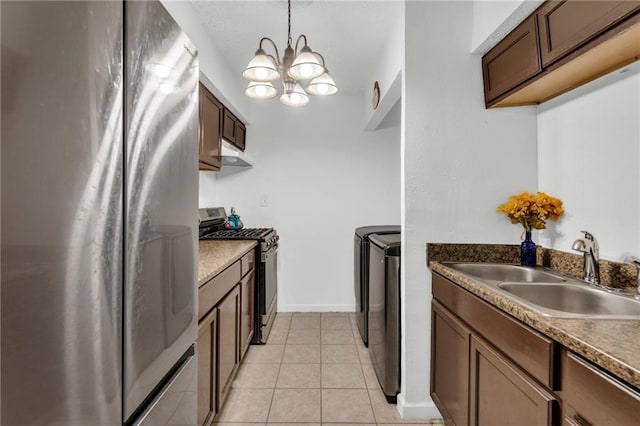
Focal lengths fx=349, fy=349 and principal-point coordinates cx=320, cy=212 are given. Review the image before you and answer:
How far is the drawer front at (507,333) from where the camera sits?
3.33 feet

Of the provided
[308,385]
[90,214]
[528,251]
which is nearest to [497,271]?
[528,251]

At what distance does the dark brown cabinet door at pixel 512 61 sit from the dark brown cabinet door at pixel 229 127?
2.08 m

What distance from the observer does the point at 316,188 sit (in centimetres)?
392

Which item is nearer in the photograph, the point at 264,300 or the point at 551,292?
the point at 551,292

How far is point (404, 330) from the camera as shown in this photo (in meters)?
1.99

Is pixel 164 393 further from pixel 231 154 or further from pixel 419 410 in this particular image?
pixel 231 154

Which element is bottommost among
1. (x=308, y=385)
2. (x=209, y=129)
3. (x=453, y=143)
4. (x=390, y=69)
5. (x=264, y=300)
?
(x=308, y=385)

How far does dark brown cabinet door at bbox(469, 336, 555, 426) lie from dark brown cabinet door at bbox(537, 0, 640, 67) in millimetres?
1190

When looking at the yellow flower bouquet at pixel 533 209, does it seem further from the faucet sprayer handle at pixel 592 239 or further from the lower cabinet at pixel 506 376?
the lower cabinet at pixel 506 376

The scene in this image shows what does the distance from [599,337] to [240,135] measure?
10.9 ft

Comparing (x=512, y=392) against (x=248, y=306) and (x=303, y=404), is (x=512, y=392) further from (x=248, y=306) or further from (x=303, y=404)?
(x=248, y=306)

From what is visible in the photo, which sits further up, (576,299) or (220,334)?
(576,299)

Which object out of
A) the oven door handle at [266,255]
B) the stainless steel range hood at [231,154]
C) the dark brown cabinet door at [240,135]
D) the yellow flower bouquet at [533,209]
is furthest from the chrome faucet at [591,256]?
the dark brown cabinet door at [240,135]

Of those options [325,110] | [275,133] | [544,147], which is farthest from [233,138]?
[544,147]
